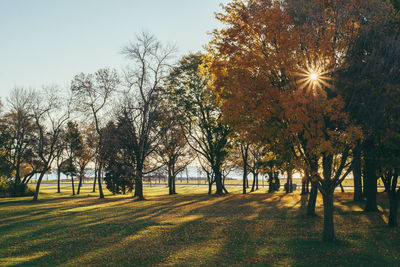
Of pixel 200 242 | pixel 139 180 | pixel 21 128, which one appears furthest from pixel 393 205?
pixel 21 128

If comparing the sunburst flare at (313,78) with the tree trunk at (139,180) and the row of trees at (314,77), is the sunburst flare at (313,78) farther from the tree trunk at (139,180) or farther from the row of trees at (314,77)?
the tree trunk at (139,180)

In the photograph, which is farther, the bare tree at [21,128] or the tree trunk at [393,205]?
the bare tree at [21,128]

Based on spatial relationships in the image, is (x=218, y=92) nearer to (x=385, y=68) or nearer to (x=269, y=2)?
(x=269, y=2)

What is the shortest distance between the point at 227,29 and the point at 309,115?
→ 537 cm

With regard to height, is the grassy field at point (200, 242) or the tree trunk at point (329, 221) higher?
the tree trunk at point (329, 221)

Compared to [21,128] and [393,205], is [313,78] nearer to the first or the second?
[393,205]

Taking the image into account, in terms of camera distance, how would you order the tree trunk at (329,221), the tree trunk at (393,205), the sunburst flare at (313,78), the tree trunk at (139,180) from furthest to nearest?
the tree trunk at (139,180) → the tree trunk at (393,205) → the tree trunk at (329,221) → the sunburst flare at (313,78)

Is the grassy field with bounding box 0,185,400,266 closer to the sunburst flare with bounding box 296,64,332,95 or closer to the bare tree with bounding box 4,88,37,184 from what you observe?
the sunburst flare with bounding box 296,64,332,95

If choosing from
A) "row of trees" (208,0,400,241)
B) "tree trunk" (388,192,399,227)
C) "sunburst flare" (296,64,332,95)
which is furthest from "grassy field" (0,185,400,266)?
"sunburst flare" (296,64,332,95)

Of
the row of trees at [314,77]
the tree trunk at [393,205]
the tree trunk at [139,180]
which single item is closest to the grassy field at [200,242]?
the tree trunk at [393,205]

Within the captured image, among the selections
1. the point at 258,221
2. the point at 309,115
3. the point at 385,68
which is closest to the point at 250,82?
the point at 309,115

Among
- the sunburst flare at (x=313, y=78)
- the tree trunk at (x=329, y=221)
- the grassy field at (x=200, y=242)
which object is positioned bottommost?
the grassy field at (x=200, y=242)

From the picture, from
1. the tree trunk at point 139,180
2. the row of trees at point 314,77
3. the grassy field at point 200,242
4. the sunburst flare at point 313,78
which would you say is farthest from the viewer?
the tree trunk at point 139,180

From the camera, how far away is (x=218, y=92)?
15.7 metres
